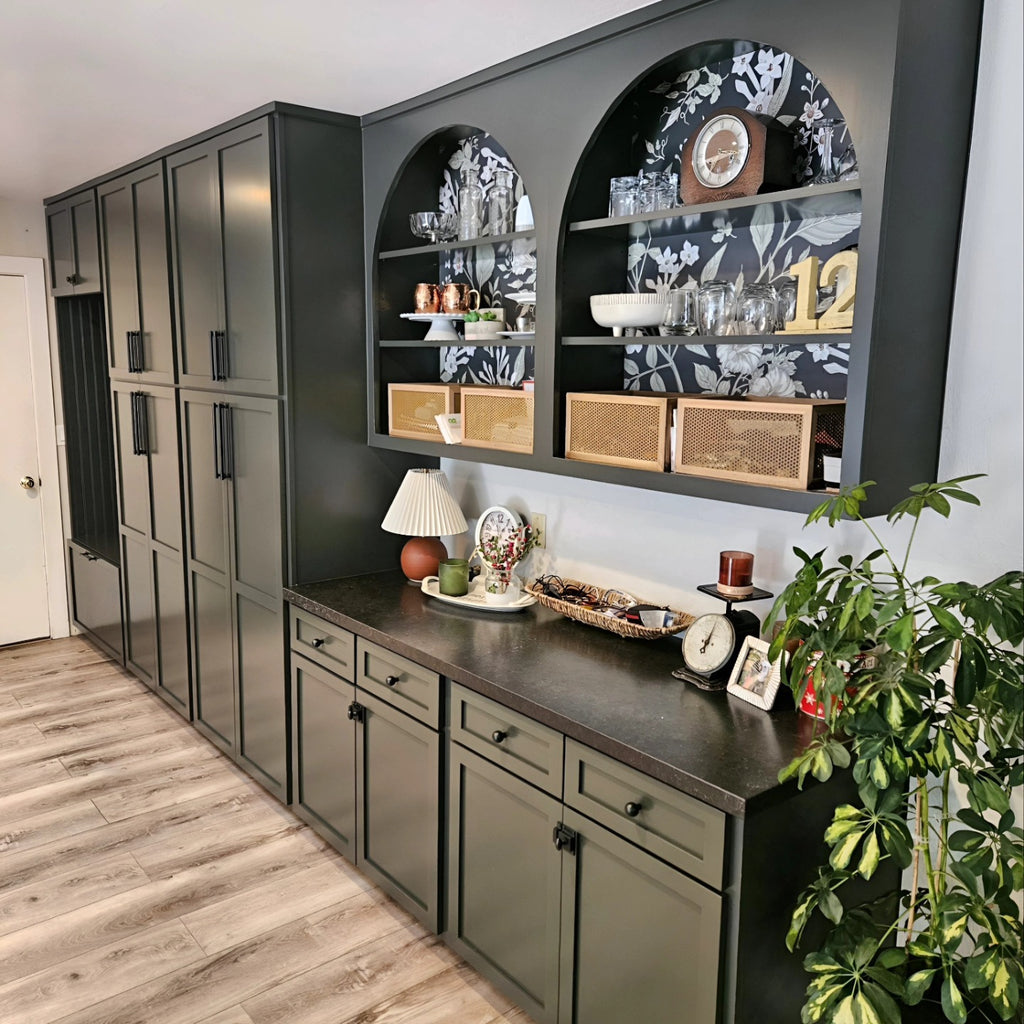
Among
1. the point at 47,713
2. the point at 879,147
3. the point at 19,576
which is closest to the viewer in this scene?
the point at 879,147

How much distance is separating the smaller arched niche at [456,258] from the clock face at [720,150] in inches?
29.6

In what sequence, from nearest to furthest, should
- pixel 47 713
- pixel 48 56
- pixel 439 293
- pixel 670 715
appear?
pixel 670 715
pixel 48 56
pixel 439 293
pixel 47 713

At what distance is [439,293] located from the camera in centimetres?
293

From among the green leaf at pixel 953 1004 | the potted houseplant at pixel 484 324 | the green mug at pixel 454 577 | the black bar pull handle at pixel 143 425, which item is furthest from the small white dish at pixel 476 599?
the black bar pull handle at pixel 143 425

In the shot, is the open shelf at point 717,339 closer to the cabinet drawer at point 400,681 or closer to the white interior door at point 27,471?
the cabinet drawer at point 400,681

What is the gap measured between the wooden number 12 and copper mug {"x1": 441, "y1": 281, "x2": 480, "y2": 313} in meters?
1.23

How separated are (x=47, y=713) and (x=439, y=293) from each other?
2.67 metres

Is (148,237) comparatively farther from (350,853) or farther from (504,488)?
(350,853)

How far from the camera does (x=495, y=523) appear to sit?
119 inches

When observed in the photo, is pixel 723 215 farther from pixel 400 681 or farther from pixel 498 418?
pixel 400 681

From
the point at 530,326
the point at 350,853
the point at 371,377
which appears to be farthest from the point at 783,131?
the point at 350,853

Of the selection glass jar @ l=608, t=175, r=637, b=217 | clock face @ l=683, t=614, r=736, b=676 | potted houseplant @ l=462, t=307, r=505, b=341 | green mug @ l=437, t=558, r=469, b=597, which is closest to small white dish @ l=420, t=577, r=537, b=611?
green mug @ l=437, t=558, r=469, b=597

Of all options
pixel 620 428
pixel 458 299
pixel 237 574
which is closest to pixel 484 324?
pixel 458 299

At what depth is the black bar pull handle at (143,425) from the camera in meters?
3.84
